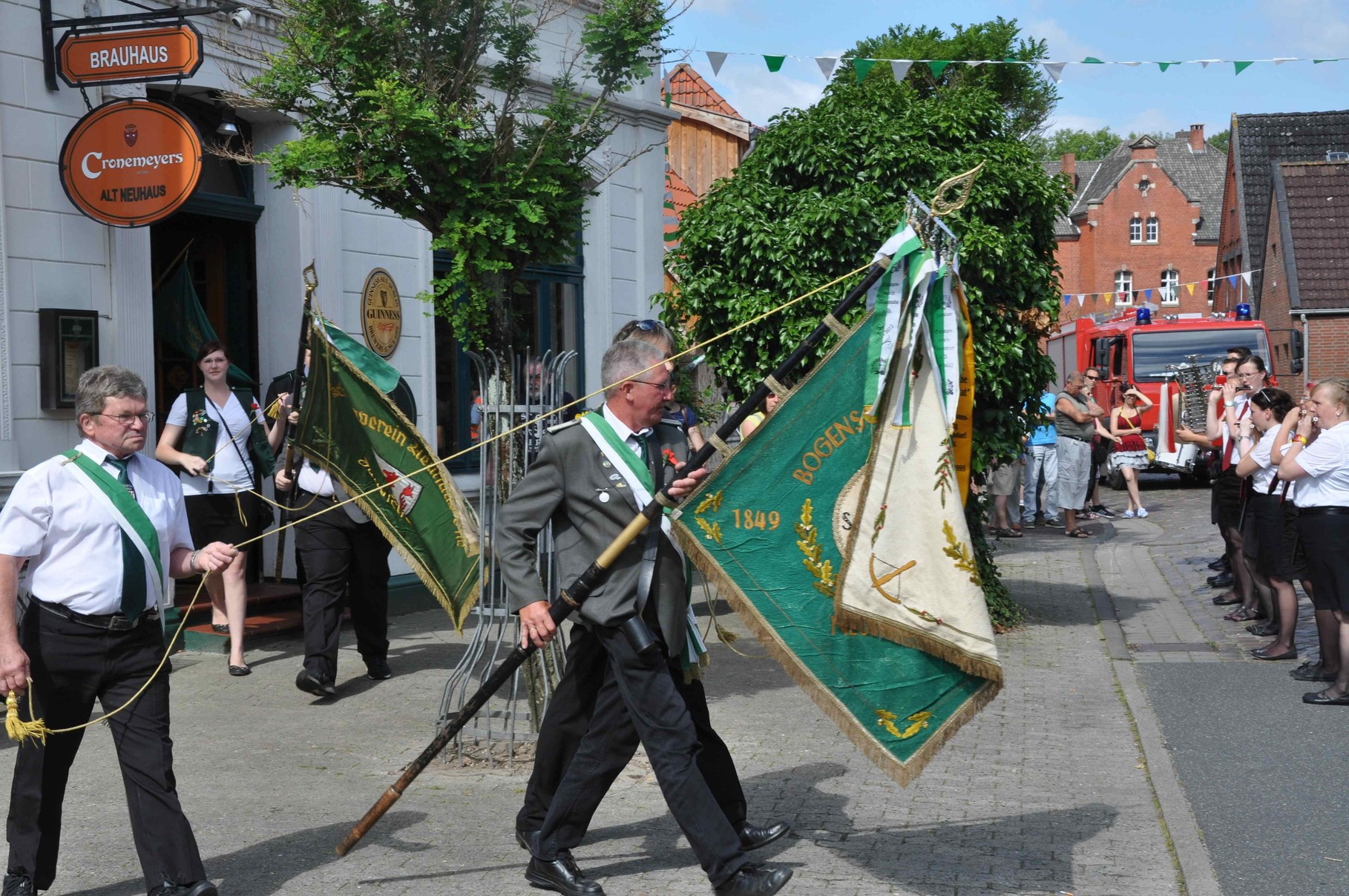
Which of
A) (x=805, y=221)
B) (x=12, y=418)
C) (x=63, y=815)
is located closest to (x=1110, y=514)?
(x=805, y=221)

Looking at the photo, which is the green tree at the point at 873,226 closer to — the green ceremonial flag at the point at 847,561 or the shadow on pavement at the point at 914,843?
the shadow on pavement at the point at 914,843

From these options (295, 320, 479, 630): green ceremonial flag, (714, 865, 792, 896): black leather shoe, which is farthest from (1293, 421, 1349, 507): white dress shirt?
(714, 865, 792, 896): black leather shoe

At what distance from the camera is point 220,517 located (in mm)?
9273

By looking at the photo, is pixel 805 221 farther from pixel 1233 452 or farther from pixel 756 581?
pixel 756 581

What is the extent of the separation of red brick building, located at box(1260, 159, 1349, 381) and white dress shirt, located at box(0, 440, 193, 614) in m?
36.3

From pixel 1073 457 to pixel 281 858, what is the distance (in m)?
14.0

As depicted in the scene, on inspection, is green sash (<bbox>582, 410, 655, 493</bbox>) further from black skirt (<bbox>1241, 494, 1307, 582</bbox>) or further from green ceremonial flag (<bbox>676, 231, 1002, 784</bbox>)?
black skirt (<bbox>1241, 494, 1307, 582</bbox>)

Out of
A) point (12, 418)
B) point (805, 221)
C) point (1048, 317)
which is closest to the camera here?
point (12, 418)

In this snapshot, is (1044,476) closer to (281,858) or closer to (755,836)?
(755,836)

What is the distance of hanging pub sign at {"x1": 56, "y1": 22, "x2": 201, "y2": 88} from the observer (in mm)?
8336

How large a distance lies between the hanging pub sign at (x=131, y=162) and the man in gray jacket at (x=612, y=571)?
14.5ft

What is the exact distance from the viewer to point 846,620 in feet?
15.5

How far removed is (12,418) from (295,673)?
2.28m

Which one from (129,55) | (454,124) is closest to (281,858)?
(454,124)
